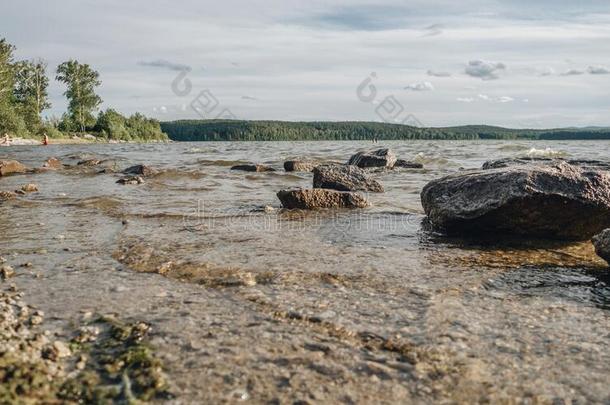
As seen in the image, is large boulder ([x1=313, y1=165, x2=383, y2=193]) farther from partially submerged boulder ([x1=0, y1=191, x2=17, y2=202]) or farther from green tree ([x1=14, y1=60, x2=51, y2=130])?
green tree ([x1=14, y1=60, x2=51, y2=130])

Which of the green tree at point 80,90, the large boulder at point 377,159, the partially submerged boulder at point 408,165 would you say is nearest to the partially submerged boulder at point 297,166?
the large boulder at point 377,159

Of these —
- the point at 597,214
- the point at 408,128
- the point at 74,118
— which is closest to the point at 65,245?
the point at 597,214

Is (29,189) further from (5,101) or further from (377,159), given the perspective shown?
(5,101)

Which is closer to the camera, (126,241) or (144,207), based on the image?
(126,241)

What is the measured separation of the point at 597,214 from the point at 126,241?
5817 mm

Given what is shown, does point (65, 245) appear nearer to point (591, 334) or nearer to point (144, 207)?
point (144, 207)

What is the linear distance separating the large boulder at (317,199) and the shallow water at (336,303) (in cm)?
160

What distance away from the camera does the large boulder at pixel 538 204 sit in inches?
254

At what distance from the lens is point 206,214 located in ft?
30.6

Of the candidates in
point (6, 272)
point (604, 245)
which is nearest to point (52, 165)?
point (6, 272)

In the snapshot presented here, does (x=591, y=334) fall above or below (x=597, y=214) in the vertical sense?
below

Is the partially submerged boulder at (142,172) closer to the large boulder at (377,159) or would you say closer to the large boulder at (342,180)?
the large boulder at (342,180)

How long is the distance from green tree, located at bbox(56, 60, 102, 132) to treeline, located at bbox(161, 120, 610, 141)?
7517 cm

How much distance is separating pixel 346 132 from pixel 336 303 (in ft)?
584
